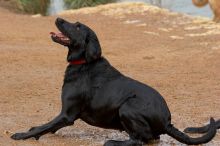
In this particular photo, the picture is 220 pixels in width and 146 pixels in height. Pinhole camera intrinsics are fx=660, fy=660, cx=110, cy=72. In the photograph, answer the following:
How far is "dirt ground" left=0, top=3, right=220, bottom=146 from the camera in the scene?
7.66 meters

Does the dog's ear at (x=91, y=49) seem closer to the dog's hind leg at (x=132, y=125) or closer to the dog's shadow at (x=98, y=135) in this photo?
the dog's hind leg at (x=132, y=125)

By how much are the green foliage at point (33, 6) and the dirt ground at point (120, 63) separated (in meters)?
2.05

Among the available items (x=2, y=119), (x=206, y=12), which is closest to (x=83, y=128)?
(x=2, y=119)

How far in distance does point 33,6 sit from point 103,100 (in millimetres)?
18881

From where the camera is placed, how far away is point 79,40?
6492 millimetres

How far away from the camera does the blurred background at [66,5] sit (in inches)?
968

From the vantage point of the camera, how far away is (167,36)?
17906mm

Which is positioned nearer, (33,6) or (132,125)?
(132,125)

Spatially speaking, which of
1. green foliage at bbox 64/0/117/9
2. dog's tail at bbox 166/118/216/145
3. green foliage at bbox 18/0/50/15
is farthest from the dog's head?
green foliage at bbox 64/0/117/9

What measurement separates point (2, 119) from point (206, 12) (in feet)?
58.6

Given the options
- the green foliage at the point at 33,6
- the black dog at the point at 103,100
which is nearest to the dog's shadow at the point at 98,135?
the black dog at the point at 103,100

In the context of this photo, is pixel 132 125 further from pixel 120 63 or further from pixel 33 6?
pixel 33 6

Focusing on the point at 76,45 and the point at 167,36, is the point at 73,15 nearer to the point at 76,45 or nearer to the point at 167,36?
the point at 167,36

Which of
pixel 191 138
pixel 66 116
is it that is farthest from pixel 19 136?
pixel 191 138
